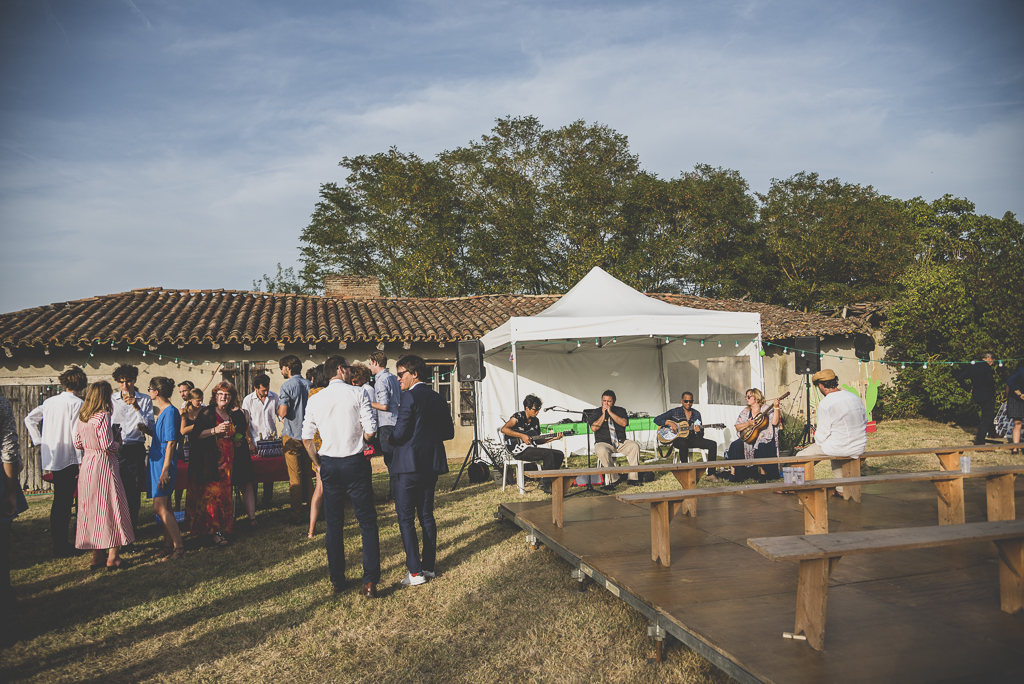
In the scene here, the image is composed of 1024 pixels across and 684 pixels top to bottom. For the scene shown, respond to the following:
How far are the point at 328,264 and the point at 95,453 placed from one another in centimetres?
2273

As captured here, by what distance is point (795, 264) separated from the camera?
2417 cm

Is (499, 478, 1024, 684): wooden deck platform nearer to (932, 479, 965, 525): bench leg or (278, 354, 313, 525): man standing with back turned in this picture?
(932, 479, 965, 525): bench leg

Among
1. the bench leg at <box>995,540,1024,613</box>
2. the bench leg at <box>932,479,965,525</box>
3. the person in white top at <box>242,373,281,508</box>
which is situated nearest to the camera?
the bench leg at <box>995,540,1024,613</box>

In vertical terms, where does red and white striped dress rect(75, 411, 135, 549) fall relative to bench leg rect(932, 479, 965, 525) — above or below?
above

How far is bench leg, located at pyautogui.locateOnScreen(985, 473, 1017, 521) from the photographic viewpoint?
167 inches

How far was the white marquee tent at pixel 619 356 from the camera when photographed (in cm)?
851

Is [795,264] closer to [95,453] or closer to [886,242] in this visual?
[886,242]

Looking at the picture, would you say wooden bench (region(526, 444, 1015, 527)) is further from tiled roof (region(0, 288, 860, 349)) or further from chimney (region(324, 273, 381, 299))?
chimney (region(324, 273, 381, 299))

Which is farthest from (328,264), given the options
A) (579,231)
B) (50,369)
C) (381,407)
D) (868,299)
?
(381,407)

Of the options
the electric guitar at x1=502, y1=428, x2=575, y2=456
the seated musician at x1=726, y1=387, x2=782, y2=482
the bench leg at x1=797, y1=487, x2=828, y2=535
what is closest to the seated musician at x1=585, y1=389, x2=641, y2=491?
the electric guitar at x1=502, y1=428, x2=575, y2=456

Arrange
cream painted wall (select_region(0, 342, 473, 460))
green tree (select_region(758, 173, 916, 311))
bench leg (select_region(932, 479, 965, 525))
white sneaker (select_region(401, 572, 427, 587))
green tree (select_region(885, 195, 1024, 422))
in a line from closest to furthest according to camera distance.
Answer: white sneaker (select_region(401, 572, 427, 587)) < bench leg (select_region(932, 479, 965, 525)) < cream painted wall (select_region(0, 342, 473, 460)) < green tree (select_region(885, 195, 1024, 422)) < green tree (select_region(758, 173, 916, 311))

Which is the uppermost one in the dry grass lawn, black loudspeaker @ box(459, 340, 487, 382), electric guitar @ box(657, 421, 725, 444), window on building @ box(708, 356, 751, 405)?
black loudspeaker @ box(459, 340, 487, 382)

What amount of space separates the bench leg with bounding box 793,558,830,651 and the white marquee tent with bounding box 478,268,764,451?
548cm

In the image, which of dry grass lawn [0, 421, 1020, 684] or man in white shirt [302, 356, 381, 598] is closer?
dry grass lawn [0, 421, 1020, 684]
